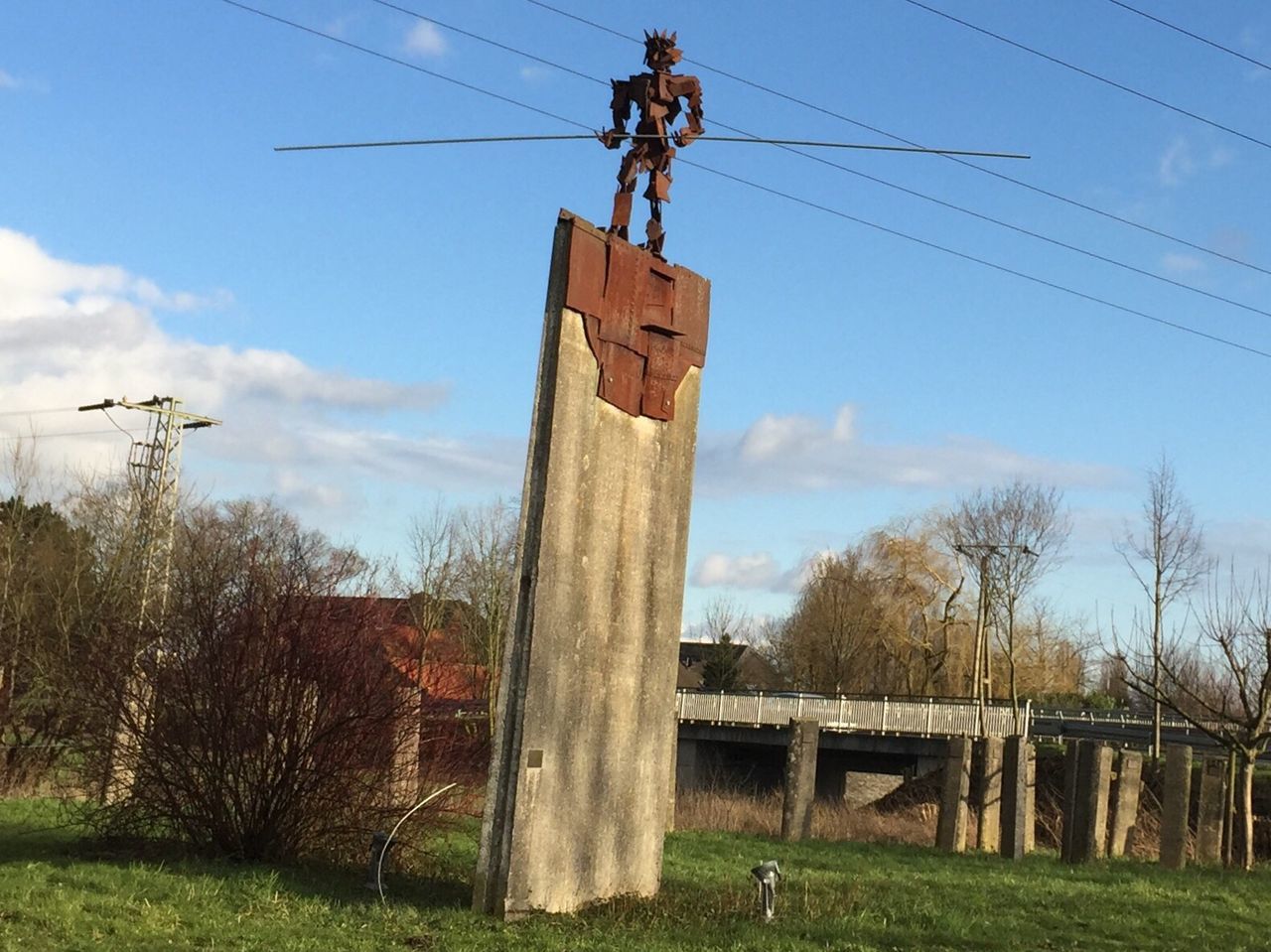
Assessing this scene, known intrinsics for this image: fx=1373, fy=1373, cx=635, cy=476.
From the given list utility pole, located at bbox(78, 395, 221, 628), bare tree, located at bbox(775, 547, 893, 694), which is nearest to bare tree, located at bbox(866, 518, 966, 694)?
bare tree, located at bbox(775, 547, 893, 694)

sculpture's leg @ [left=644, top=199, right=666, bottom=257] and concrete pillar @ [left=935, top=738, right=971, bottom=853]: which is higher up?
sculpture's leg @ [left=644, top=199, right=666, bottom=257]

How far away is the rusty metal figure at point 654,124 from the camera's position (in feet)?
37.0

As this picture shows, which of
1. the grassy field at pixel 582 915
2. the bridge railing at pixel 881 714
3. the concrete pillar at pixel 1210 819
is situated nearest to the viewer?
the grassy field at pixel 582 915

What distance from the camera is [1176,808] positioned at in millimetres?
16578

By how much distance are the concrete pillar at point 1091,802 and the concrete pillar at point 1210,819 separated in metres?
1.31

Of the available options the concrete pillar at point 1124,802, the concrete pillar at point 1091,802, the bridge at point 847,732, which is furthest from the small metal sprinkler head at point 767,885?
the bridge at point 847,732

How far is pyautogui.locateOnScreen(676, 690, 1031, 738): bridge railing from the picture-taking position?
3731 centimetres

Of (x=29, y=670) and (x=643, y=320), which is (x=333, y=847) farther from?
(x=29, y=670)

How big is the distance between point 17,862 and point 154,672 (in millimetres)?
1911

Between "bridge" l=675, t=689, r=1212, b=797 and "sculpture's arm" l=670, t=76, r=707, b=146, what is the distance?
87.2ft

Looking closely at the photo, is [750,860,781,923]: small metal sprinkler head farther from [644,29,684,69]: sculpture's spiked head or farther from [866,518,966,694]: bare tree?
[866,518,966,694]: bare tree

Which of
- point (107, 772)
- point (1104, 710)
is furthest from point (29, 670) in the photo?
point (1104, 710)

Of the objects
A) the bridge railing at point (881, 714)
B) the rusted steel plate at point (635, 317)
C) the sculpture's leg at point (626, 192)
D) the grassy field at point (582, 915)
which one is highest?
the sculpture's leg at point (626, 192)

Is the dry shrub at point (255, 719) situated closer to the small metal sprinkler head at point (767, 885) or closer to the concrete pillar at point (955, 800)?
Answer: the small metal sprinkler head at point (767, 885)
